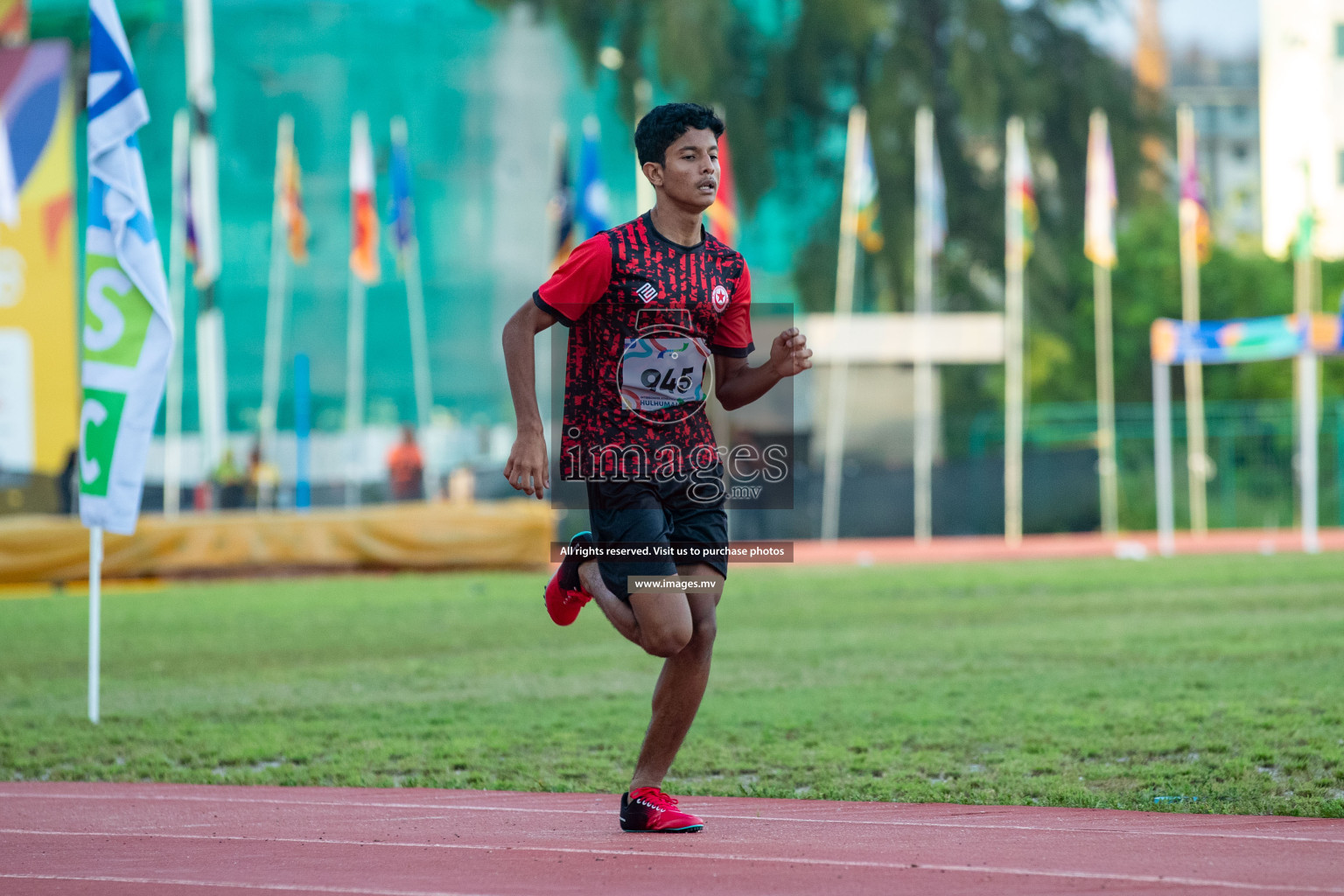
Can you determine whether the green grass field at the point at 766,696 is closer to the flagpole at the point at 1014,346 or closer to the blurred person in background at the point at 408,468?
the flagpole at the point at 1014,346

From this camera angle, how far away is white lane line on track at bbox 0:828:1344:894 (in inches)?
163

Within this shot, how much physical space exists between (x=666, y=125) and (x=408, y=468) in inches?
904

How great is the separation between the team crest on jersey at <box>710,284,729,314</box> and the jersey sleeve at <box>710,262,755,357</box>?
0.04m

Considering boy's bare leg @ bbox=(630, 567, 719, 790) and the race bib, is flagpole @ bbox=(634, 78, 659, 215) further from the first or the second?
boy's bare leg @ bbox=(630, 567, 719, 790)

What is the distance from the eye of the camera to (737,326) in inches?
210

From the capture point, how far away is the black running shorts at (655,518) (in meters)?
4.97

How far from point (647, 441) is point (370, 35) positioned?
3211 cm

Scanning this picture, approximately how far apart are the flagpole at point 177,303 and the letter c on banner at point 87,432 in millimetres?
14707

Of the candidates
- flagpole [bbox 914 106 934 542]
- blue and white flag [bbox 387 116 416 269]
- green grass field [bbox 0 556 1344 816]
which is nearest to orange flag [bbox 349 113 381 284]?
blue and white flag [bbox 387 116 416 269]

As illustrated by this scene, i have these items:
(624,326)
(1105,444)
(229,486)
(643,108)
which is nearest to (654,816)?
(624,326)

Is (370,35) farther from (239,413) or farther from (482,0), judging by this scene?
(239,413)

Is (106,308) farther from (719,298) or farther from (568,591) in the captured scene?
(719,298)

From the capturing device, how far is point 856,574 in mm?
20734

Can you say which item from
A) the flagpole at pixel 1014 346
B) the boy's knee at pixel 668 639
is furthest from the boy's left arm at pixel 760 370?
the flagpole at pixel 1014 346
